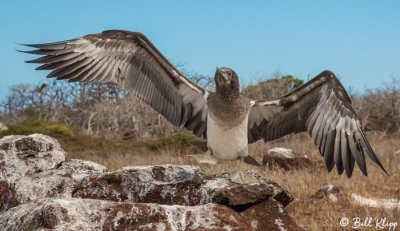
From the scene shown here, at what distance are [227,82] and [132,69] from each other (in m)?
1.40

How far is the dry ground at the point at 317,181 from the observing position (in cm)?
831

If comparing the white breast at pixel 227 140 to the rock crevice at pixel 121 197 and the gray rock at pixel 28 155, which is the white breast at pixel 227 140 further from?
the gray rock at pixel 28 155

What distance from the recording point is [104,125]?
27156 mm

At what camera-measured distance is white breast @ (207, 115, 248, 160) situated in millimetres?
6137

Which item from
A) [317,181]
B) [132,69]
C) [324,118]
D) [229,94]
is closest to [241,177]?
[229,94]

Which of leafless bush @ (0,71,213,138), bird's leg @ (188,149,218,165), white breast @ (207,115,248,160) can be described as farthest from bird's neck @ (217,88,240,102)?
leafless bush @ (0,71,213,138)

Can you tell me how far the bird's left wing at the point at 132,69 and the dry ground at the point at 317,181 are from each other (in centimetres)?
227

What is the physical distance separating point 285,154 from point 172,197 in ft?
26.1

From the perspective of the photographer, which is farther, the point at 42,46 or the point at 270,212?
the point at 42,46

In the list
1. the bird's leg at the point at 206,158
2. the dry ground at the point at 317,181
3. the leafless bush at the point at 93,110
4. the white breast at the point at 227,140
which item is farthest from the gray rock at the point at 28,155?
the leafless bush at the point at 93,110

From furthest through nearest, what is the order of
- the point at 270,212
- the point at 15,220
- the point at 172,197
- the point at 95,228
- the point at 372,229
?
the point at 372,229, the point at 172,197, the point at 270,212, the point at 15,220, the point at 95,228

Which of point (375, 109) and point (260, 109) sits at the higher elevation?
point (375, 109)

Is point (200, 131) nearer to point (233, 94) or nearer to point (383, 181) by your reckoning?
point (233, 94)

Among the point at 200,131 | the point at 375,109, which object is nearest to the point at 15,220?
the point at 200,131
